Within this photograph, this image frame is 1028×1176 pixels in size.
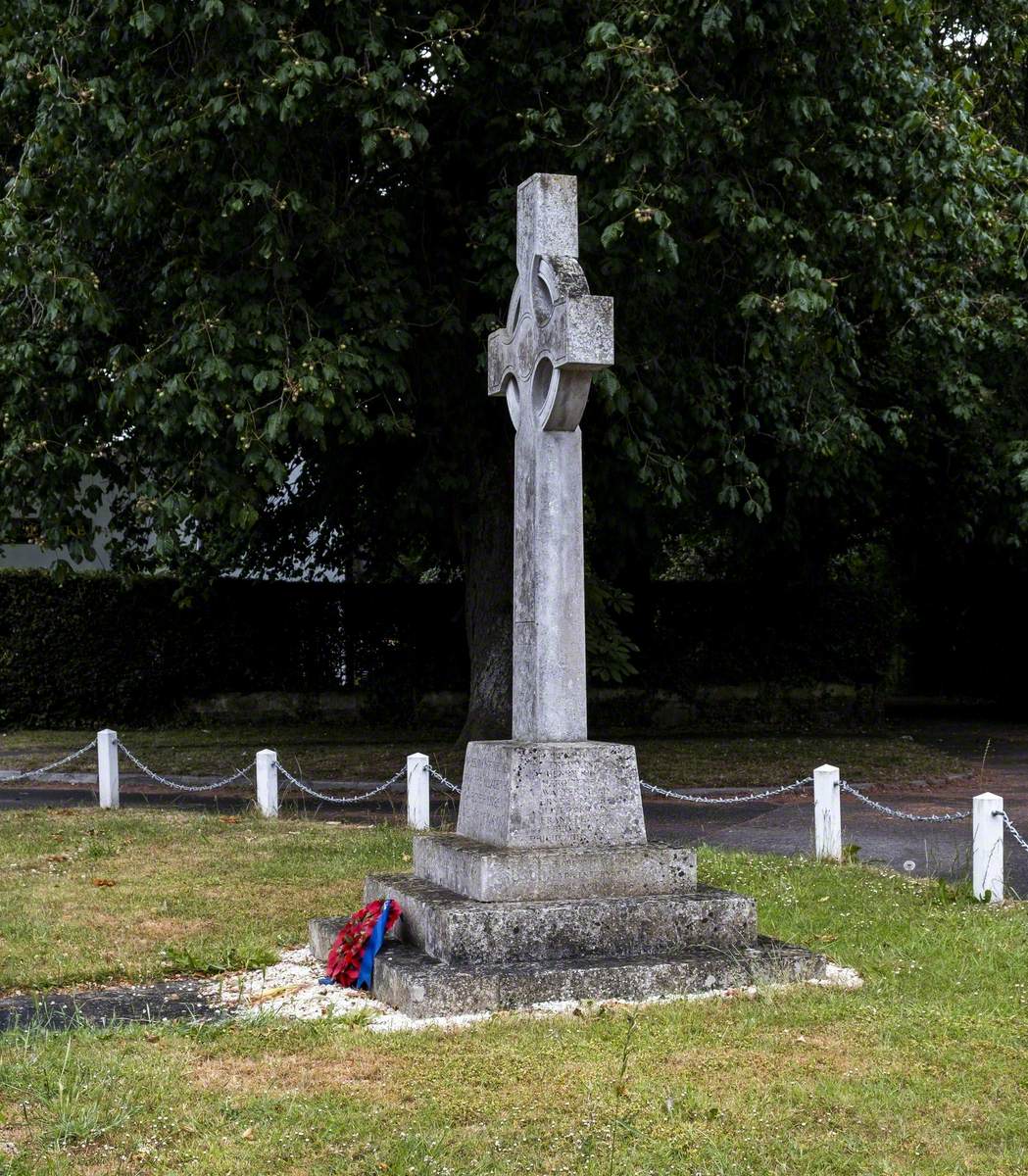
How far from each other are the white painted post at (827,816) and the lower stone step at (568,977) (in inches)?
158

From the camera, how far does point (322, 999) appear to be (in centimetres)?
680

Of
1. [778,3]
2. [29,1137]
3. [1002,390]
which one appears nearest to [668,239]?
[778,3]

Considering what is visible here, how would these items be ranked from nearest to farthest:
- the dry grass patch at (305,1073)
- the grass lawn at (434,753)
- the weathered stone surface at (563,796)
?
the dry grass patch at (305,1073), the weathered stone surface at (563,796), the grass lawn at (434,753)

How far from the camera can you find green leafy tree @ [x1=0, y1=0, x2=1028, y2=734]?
41.5ft

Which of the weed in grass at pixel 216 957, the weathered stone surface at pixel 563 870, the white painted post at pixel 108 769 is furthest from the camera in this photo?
the white painted post at pixel 108 769

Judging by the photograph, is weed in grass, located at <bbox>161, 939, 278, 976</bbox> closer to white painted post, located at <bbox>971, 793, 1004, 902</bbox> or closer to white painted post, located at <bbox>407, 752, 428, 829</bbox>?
white painted post, located at <bbox>971, 793, 1004, 902</bbox>

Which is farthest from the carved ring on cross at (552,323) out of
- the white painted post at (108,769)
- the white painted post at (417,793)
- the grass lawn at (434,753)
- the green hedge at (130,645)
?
the green hedge at (130,645)

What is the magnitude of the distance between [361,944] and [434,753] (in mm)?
11258

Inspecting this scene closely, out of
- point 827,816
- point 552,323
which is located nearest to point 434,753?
point 827,816

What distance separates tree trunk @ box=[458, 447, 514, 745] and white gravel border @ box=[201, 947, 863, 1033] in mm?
9653

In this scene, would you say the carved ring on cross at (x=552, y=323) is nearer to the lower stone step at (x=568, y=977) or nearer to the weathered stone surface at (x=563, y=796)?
the weathered stone surface at (x=563, y=796)

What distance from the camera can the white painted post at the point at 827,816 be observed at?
1090 centimetres

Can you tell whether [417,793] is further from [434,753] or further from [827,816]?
[434,753]

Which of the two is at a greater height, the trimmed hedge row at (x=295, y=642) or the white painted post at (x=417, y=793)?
the trimmed hedge row at (x=295, y=642)
